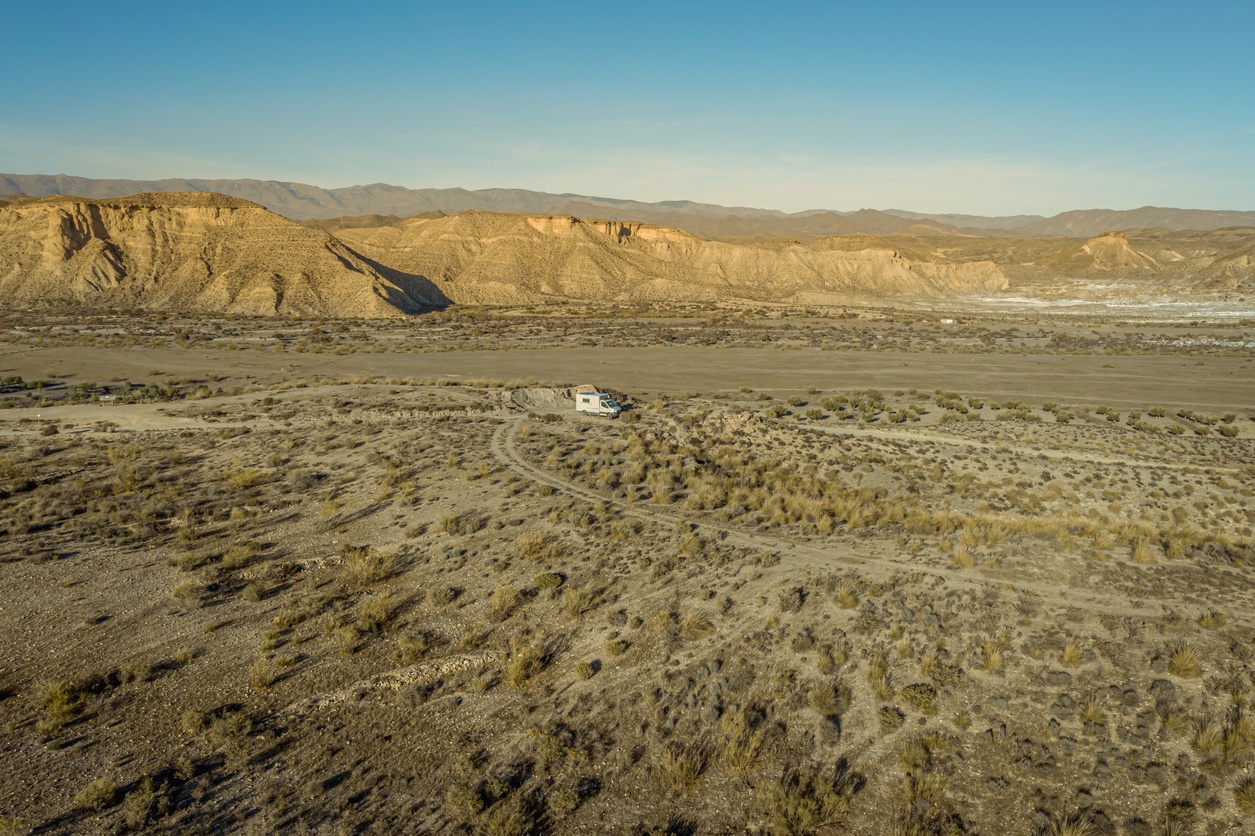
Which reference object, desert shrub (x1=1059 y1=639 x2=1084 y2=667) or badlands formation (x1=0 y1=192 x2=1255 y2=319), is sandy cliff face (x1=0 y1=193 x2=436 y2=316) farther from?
desert shrub (x1=1059 y1=639 x2=1084 y2=667)

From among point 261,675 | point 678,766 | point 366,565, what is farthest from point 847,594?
point 261,675

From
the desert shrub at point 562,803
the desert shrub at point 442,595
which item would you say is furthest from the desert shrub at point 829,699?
the desert shrub at point 442,595

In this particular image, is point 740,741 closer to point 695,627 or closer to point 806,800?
point 806,800

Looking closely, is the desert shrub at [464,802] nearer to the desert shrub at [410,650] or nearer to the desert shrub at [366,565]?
the desert shrub at [410,650]

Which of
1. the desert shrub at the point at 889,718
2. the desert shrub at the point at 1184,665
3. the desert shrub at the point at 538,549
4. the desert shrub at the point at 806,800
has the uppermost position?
the desert shrub at the point at 1184,665

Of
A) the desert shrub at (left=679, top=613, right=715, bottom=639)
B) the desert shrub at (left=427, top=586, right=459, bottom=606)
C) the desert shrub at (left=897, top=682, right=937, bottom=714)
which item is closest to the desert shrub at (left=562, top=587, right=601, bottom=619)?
the desert shrub at (left=679, top=613, right=715, bottom=639)
